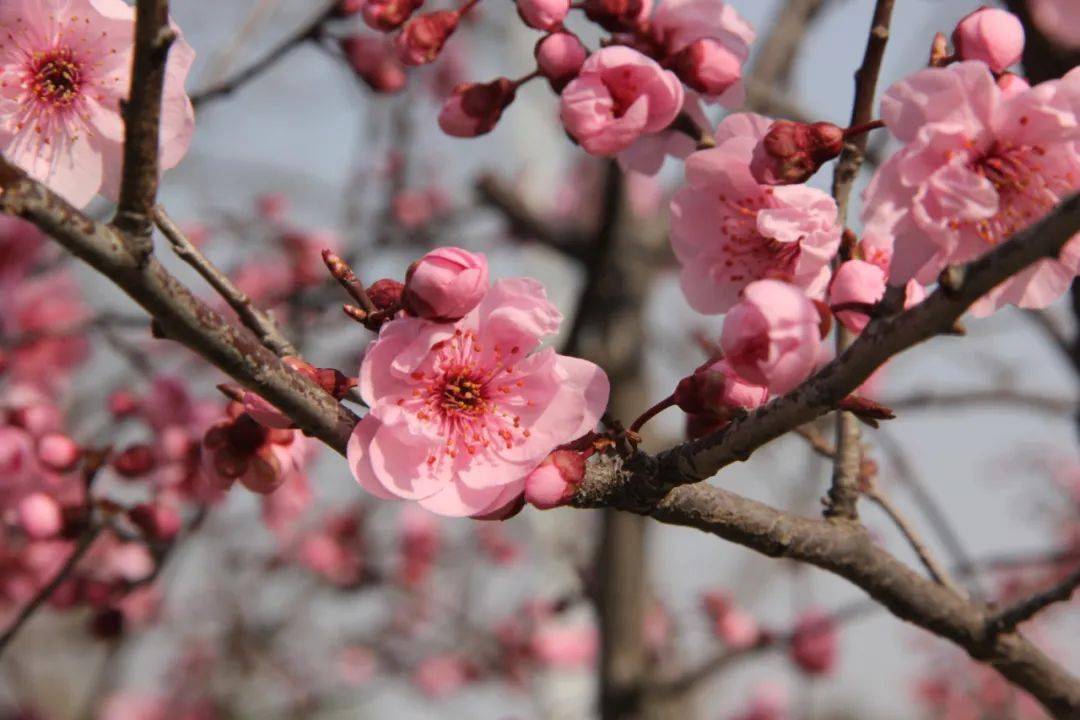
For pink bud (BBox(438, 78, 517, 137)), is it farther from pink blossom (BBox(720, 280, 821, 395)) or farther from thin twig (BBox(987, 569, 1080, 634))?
thin twig (BBox(987, 569, 1080, 634))

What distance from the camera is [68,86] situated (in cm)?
122

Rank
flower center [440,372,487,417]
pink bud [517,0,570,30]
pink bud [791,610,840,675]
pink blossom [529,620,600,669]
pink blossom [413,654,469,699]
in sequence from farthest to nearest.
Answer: pink blossom [413,654,469,699] → pink blossom [529,620,600,669] → pink bud [791,610,840,675] → pink bud [517,0,570,30] → flower center [440,372,487,417]

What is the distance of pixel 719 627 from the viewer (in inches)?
139

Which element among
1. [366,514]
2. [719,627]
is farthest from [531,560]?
[719,627]

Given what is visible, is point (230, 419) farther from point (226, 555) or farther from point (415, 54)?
point (226, 555)

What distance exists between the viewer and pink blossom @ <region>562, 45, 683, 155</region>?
3.77 ft

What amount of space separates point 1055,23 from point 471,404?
910 mm

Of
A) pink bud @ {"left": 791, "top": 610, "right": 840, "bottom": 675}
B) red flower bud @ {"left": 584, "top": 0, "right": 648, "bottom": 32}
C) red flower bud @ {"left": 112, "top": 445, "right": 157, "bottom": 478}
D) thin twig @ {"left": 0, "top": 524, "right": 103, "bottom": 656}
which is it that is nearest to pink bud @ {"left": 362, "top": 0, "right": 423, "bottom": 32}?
red flower bud @ {"left": 584, "top": 0, "right": 648, "bottom": 32}

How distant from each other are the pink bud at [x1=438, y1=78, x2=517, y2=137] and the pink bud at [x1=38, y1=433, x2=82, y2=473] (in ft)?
3.10

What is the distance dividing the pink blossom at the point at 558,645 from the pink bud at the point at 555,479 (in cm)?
407

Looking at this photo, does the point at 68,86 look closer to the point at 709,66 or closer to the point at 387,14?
the point at 387,14

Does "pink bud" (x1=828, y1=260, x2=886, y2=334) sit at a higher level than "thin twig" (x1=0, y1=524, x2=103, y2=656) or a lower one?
higher

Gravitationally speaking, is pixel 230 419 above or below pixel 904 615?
above

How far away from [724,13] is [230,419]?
82 cm
